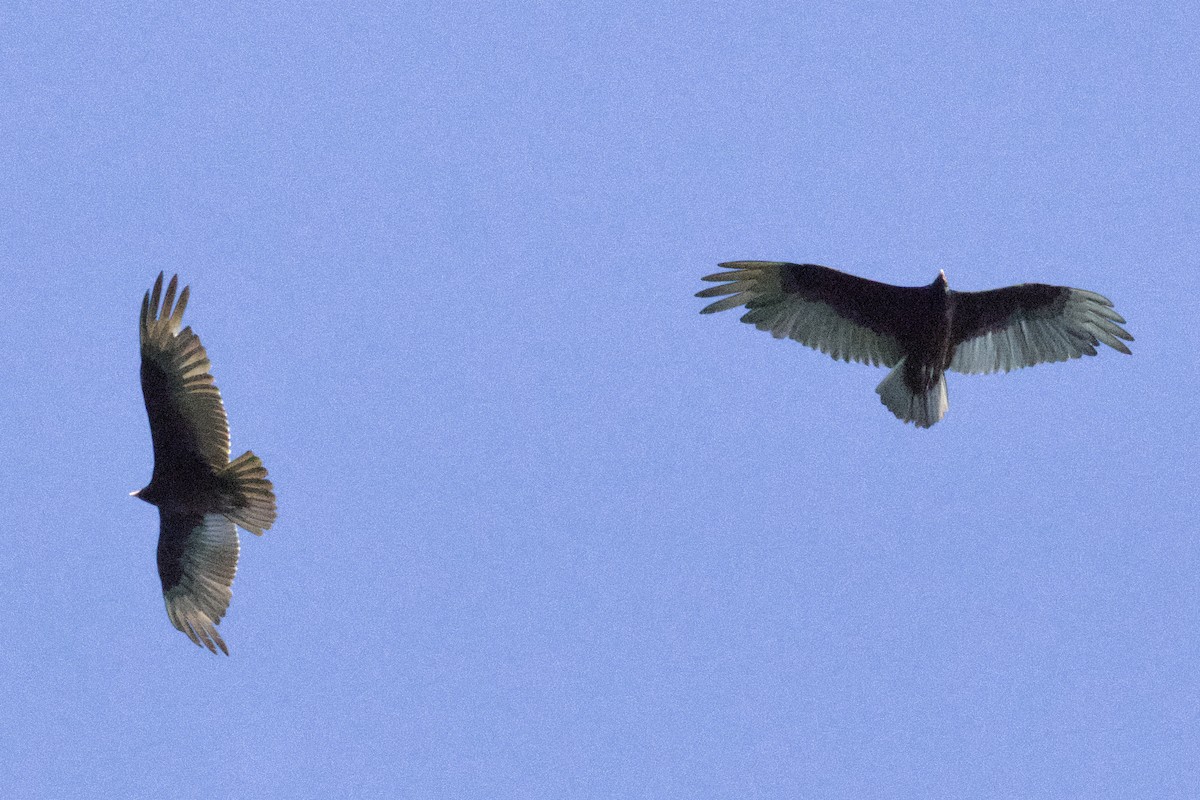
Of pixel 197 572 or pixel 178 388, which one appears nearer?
pixel 178 388

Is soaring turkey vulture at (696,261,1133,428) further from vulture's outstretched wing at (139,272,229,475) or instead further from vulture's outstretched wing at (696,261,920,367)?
vulture's outstretched wing at (139,272,229,475)

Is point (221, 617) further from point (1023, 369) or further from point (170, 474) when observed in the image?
point (1023, 369)

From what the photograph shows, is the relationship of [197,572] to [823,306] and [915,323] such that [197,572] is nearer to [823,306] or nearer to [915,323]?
[823,306]

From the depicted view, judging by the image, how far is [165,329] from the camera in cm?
1436

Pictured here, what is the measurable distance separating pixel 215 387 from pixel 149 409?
2.10ft

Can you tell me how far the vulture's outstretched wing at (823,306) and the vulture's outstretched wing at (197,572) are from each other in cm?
520

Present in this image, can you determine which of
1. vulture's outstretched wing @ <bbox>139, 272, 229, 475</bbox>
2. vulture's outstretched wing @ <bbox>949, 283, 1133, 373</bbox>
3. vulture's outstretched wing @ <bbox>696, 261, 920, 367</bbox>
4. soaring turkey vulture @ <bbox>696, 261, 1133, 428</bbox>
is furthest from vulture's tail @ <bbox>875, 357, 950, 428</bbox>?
vulture's outstretched wing @ <bbox>139, 272, 229, 475</bbox>

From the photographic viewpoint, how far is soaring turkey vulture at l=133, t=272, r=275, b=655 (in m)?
14.4

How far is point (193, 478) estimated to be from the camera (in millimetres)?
14773

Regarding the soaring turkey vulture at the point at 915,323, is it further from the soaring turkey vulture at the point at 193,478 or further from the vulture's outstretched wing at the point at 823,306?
the soaring turkey vulture at the point at 193,478

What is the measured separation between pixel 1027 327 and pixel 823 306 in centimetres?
195

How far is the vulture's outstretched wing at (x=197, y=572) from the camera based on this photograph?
1535 cm

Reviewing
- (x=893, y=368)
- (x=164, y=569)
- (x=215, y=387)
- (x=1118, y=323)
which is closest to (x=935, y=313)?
(x=893, y=368)

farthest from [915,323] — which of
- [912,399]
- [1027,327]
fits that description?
[1027,327]
